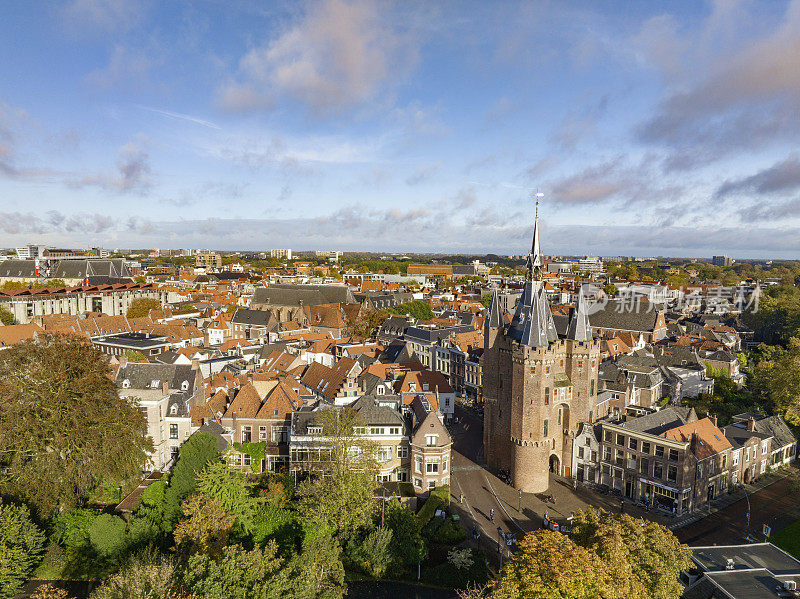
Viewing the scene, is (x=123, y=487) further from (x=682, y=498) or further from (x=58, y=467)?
(x=682, y=498)

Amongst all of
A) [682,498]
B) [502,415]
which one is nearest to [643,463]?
[682,498]

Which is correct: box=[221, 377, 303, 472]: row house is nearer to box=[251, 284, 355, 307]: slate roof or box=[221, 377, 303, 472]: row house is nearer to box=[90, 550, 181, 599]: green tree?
box=[90, 550, 181, 599]: green tree


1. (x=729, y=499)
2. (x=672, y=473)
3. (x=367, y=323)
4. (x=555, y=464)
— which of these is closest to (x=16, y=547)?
(x=555, y=464)

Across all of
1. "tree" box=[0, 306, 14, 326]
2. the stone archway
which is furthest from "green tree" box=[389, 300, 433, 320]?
"tree" box=[0, 306, 14, 326]

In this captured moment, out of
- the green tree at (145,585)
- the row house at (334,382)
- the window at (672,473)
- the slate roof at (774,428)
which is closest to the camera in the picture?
the green tree at (145,585)

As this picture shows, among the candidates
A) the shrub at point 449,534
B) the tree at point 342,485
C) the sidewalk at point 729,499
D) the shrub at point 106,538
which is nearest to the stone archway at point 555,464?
the sidewalk at point 729,499

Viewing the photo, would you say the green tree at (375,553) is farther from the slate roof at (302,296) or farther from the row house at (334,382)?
the slate roof at (302,296)
